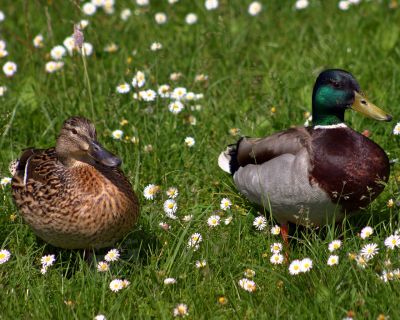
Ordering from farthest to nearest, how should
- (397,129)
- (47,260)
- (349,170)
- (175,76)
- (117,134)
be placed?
1. (175,76)
2. (117,134)
3. (397,129)
4. (349,170)
5. (47,260)

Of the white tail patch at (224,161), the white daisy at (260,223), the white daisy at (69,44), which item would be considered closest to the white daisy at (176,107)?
the white tail patch at (224,161)

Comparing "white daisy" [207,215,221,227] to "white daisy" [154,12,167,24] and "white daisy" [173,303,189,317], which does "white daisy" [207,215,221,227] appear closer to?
"white daisy" [173,303,189,317]

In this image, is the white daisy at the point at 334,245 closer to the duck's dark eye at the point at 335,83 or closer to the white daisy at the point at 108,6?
the duck's dark eye at the point at 335,83

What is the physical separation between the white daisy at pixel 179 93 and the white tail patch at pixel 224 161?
713mm

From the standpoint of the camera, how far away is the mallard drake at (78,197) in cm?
438

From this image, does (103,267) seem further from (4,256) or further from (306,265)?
(306,265)

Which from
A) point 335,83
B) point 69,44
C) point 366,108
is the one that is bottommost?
point 69,44

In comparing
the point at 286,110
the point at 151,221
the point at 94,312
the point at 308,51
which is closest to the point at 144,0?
the point at 308,51

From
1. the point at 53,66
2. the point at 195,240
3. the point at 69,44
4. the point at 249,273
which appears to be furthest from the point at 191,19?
the point at 249,273

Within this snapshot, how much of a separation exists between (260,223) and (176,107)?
133 cm

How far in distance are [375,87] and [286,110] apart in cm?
75

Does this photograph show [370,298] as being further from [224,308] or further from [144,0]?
[144,0]

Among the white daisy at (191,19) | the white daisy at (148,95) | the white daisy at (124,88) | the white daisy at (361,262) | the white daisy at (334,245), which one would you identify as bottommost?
the white daisy at (191,19)

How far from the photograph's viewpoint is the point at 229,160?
5.42 metres
